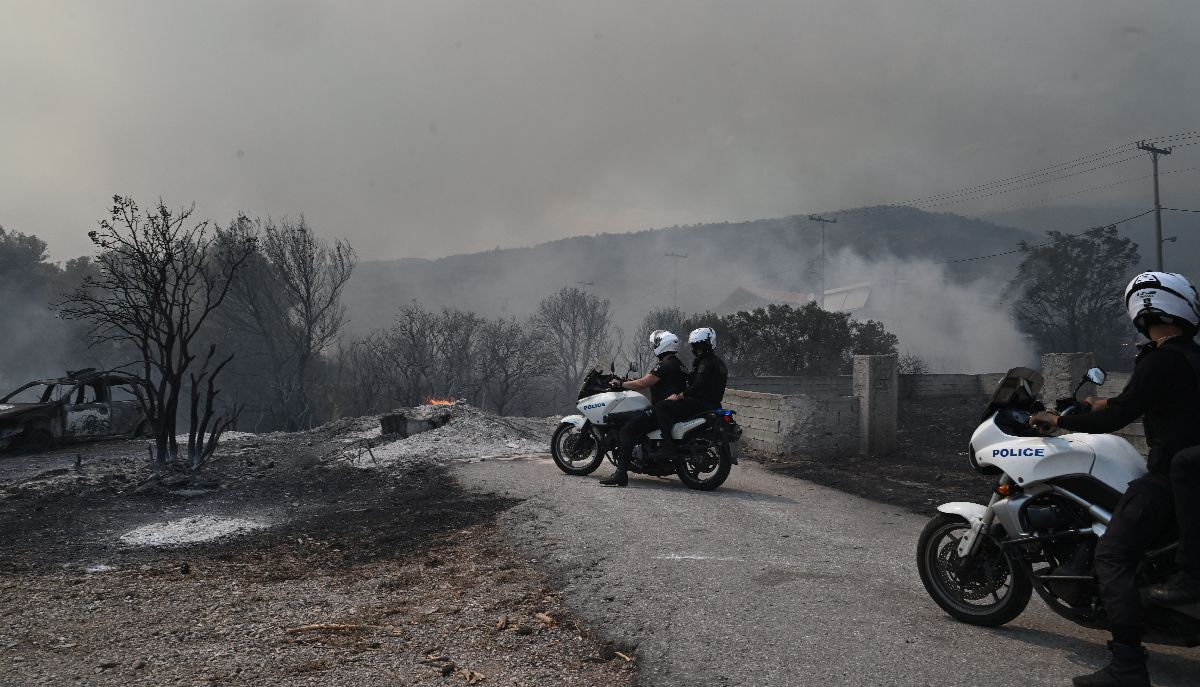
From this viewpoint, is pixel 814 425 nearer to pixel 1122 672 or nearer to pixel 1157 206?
pixel 1122 672

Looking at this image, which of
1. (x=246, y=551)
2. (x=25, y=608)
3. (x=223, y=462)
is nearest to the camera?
(x=25, y=608)

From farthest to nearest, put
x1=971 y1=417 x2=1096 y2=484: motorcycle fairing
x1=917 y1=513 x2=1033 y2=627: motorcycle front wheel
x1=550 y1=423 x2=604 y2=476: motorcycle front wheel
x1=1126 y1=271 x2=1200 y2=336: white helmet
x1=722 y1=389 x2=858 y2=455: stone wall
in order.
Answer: x1=722 y1=389 x2=858 y2=455: stone wall, x1=550 y1=423 x2=604 y2=476: motorcycle front wheel, x1=917 y1=513 x2=1033 y2=627: motorcycle front wheel, x1=971 y1=417 x2=1096 y2=484: motorcycle fairing, x1=1126 y1=271 x2=1200 y2=336: white helmet

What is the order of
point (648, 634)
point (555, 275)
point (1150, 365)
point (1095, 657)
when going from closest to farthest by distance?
point (1150, 365) < point (1095, 657) < point (648, 634) < point (555, 275)

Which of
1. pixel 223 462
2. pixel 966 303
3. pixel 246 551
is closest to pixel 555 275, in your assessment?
pixel 966 303

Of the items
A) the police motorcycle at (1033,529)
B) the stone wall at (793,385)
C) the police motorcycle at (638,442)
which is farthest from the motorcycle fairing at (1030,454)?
the stone wall at (793,385)

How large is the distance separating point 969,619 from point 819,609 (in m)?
0.78

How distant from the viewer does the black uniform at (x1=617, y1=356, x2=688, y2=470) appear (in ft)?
31.0

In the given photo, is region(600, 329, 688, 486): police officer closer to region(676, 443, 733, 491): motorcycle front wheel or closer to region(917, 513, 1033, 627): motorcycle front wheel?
region(676, 443, 733, 491): motorcycle front wheel

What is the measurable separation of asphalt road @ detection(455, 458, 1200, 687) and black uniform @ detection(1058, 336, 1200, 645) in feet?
1.53

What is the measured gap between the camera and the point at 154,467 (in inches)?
460

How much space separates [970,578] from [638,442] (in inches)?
212

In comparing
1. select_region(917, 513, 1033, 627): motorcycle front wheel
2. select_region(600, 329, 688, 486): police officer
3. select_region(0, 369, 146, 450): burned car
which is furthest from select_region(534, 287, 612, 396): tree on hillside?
select_region(917, 513, 1033, 627): motorcycle front wheel

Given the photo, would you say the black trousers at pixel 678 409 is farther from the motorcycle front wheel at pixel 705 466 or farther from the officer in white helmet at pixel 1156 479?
the officer in white helmet at pixel 1156 479

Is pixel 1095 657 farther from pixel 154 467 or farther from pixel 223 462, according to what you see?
pixel 223 462
